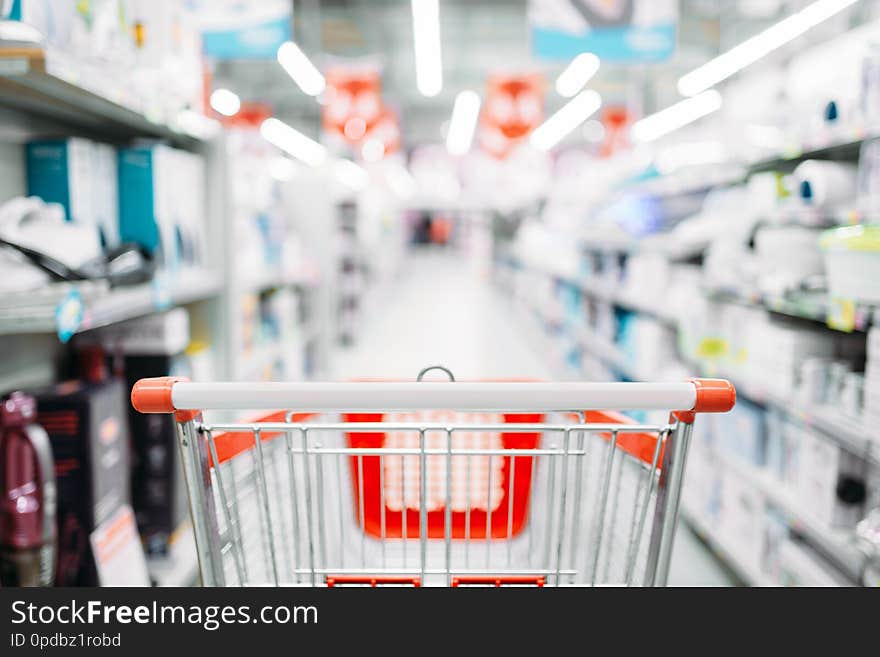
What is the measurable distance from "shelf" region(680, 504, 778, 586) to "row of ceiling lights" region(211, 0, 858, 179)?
9.96 ft

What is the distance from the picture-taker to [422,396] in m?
1.12

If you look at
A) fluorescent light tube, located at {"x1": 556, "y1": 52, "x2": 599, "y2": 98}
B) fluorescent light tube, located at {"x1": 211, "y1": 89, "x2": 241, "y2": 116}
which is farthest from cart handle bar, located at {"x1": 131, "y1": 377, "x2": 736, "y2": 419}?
fluorescent light tube, located at {"x1": 211, "y1": 89, "x2": 241, "y2": 116}

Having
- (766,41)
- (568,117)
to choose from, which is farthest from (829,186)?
(568,117)

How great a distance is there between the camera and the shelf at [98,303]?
63.4 inches

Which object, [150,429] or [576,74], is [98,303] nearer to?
[150,429]

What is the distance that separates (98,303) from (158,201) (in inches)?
26.7

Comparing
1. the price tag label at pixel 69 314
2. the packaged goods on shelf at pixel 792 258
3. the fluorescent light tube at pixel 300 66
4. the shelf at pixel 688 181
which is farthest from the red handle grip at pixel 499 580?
A: the fluorescent light tube at pixel 300 66

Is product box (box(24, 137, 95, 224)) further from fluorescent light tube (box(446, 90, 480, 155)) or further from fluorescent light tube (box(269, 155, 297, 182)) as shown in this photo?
fluorescent light tube (box(446, 90, 480, 155))

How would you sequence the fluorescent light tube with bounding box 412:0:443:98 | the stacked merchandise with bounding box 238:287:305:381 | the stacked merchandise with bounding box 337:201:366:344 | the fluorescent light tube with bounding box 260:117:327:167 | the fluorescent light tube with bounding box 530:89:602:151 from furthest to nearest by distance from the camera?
1. the fluorescent light tube with bounding box 260:117:327:167
2. the fluorescent light tube with bounding box 530:89:602:151
3. the stacked merchandise with bounding box 337:201:366:344
4. the fluorescent light tube with bounding box 412:0:443:98
5. the stacked merchandise with bounding box 238:287:305:381

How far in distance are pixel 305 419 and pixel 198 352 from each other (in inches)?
51.0

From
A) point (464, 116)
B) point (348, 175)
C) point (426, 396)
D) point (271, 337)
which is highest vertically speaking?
point (464, 116)

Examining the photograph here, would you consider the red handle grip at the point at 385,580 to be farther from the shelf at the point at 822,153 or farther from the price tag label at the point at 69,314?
the shelf at the point at 822,153

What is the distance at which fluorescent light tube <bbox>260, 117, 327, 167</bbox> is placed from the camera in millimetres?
12023
